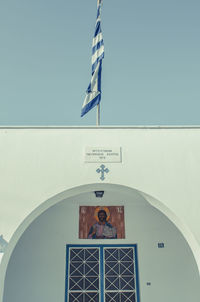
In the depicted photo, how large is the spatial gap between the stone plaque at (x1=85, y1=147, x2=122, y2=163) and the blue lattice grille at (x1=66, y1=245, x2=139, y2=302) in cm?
313

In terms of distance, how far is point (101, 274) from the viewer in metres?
8.02

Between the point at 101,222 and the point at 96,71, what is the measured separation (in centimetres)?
434

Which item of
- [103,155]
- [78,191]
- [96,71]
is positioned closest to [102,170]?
[103,155]

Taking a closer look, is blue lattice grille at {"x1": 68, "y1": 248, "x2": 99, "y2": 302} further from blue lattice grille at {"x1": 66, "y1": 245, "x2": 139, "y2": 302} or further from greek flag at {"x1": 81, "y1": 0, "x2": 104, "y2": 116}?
greek flag at {"x1": 81, "y1": 0, "x2": 104, "y2": 116}

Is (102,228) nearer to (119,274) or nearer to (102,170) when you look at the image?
(119,274)

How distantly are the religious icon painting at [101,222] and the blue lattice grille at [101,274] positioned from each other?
33 cm

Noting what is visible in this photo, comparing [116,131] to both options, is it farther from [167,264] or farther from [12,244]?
[167,264]

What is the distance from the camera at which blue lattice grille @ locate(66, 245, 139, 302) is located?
25.7 feet

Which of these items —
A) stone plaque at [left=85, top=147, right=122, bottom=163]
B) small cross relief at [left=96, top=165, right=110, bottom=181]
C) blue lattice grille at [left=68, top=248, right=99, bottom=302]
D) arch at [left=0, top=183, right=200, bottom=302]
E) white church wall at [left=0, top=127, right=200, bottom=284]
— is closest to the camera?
arch at [left=0, top=183, right=200, bottom=302]

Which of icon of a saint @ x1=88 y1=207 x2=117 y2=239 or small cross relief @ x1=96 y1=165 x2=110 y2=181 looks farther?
icon of a saint @ x1=88 y1=207 x2=117 y2=239

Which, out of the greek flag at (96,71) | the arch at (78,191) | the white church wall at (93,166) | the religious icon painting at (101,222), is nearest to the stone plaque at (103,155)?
the white church wall at (93,166)

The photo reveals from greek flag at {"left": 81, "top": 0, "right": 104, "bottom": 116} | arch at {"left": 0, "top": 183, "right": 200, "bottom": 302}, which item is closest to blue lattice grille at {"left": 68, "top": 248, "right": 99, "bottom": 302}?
arch at {"left": 0, "top": 183, "right": 200, "bottom": 302}

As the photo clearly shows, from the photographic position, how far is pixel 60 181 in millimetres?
6051

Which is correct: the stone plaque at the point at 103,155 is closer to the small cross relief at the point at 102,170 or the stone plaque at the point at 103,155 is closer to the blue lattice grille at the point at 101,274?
the small cross relief at the point at 102,170
